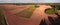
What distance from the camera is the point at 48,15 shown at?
1137 millimetres

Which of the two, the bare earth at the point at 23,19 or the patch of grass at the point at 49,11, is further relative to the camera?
the patch of grass at the point at 49,11

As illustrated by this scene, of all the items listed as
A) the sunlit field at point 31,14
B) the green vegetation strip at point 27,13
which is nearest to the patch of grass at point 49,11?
the sunlit field at point 31,14

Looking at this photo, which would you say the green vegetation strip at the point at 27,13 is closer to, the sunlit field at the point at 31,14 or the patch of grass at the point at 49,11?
the sunlit field at the point at 31,14

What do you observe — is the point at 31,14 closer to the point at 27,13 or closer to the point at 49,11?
the point at 27,13

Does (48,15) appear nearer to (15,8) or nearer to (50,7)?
(50,7)

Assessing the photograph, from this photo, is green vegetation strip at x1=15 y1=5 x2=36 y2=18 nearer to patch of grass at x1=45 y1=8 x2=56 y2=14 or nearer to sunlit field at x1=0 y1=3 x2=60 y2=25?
sunlit field at x1=0 y1=3 x2=60 y2=25

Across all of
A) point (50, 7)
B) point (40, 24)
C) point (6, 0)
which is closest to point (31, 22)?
point (40, 24)

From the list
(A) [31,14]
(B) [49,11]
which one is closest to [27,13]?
(A) [31,14]

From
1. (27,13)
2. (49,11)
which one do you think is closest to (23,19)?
(27,13)

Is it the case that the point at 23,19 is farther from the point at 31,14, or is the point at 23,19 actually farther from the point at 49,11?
the point at 49,11

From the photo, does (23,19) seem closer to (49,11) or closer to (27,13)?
(27,13)

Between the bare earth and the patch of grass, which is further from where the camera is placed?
the patch of grass

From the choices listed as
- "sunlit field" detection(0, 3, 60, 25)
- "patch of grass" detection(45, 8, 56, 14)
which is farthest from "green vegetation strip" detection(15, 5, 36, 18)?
"patch of grass" detection(45, 8, 56, 14)

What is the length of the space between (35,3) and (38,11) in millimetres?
134
